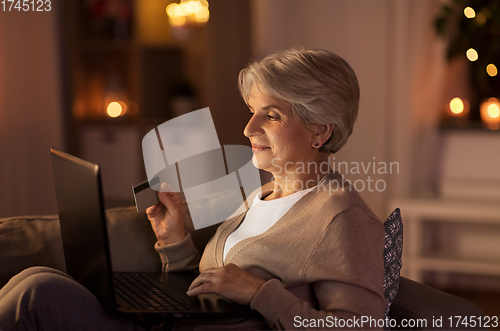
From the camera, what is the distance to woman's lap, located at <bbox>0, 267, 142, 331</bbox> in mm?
946

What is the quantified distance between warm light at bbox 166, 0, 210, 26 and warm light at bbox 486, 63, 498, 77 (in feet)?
5.56

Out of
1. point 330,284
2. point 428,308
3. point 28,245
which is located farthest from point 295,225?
point 28,245

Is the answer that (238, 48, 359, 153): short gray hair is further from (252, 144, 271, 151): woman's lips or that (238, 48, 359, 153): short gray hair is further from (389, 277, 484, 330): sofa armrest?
(389, 277, 484, 330): sofa armrest

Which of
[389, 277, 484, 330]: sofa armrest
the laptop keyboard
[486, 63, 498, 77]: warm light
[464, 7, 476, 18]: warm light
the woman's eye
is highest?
[464, 7, 476, 18]: warm light

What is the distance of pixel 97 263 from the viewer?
3.18 feet

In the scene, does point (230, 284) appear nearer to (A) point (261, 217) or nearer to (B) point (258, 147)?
(A) point (261, 217)

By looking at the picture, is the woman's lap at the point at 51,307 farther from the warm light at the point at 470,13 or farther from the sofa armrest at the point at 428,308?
the warm light at the point at 470,13

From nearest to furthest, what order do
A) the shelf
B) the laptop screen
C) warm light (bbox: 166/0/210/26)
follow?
the laptop screen → the shelf → warm light (bbox: 166/0/210/26)

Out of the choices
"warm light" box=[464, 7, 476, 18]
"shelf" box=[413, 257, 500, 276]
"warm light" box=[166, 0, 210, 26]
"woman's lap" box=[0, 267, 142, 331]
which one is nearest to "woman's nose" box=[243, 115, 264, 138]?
"woman's lap" box=[0, 267, 142, 331]

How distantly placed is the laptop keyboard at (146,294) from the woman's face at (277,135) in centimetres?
40

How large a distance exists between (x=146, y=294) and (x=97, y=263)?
0.62 feet

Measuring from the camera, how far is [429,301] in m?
1.14

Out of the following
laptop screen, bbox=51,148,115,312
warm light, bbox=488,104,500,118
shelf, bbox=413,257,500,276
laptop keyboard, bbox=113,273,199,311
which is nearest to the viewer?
laptop screen, bbox=51,148,115,312

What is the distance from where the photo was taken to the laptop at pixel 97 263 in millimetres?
914
